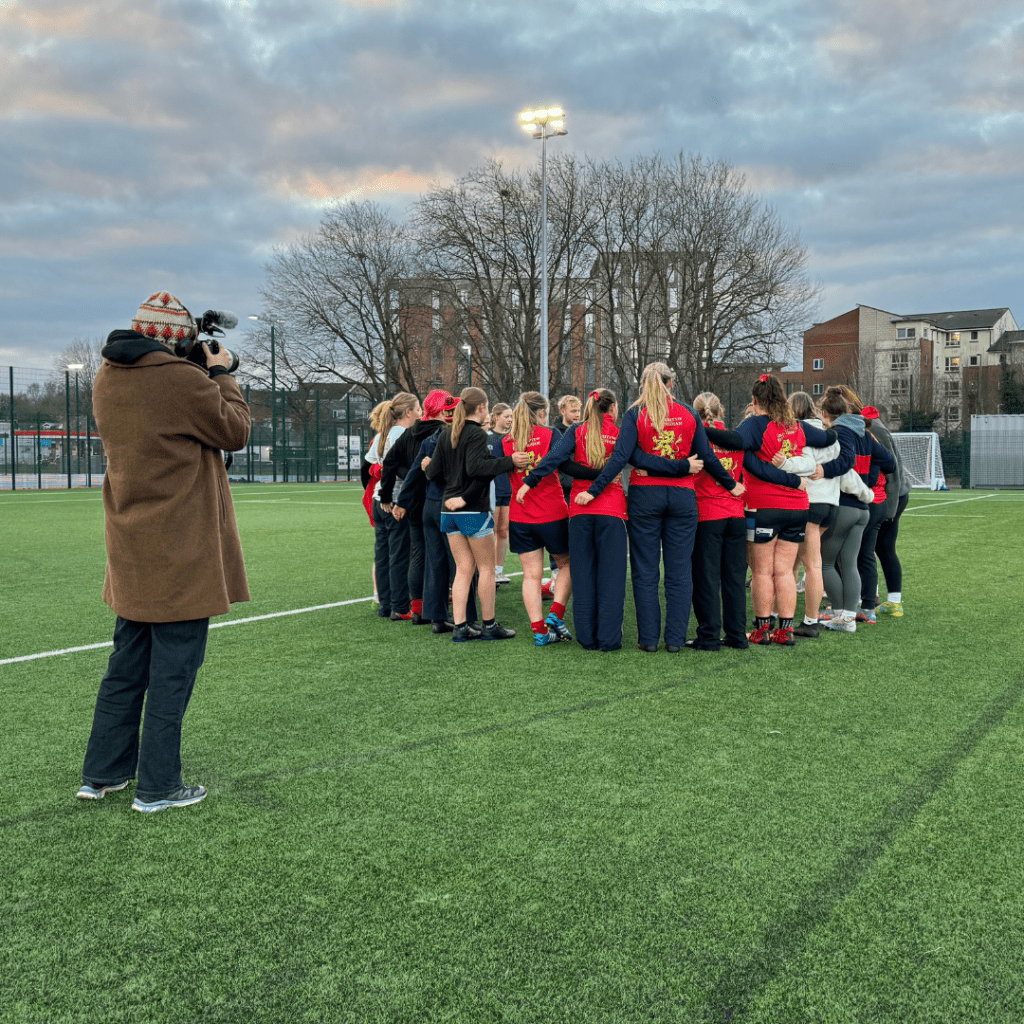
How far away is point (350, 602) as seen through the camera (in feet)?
28.0

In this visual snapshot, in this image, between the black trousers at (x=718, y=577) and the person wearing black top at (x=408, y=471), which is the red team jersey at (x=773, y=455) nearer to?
the black trousers at (x=718, y=577)

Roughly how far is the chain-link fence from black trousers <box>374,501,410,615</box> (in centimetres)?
2061

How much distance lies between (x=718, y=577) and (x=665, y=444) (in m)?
1.09

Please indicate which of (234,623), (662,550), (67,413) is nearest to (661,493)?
(662,550)

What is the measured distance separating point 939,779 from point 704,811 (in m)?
1.13

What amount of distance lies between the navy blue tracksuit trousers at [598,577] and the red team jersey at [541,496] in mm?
260

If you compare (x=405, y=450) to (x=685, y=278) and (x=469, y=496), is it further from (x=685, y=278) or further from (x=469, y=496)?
(x=685, y=278)

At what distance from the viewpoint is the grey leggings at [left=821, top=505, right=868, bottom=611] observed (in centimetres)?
689

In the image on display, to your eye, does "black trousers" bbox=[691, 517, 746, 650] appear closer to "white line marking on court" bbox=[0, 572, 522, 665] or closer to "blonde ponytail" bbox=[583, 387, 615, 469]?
"blonde ponytail" bbox=[583, 387, 615, 469]

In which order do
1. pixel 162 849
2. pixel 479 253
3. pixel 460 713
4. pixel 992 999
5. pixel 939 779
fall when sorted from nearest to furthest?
1. pixel 992 999
2. pixel 162 849
3. pixel 939 779
4. pixel 460 713
5. pixel 479 253

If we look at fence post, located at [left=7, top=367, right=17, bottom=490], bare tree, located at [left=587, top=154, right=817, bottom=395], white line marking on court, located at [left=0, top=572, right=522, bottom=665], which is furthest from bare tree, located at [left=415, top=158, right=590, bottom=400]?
white line marking on court, located at [left=0, top=572, right=522, bottom=665]

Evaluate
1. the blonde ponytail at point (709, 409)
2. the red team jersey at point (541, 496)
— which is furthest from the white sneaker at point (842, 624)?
the red team jersey at point (541, 496)

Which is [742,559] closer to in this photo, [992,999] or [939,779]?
[939,779]

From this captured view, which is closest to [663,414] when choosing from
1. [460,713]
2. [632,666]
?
[632,666]
